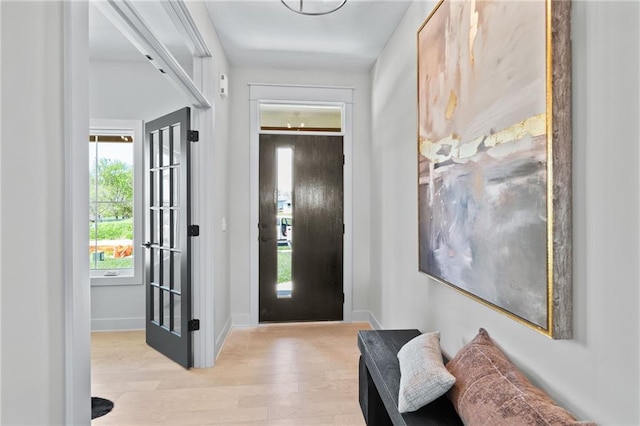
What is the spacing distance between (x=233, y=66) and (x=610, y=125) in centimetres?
349

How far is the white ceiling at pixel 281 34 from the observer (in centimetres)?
268

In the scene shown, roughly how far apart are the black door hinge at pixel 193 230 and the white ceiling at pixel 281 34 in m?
1.45

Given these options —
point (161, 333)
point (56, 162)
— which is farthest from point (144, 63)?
point (56, 162)

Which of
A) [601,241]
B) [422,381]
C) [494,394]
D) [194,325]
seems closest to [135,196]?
[194,325]

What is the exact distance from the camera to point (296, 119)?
3938 millimetres

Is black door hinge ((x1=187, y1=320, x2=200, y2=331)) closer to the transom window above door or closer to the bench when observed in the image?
the bench

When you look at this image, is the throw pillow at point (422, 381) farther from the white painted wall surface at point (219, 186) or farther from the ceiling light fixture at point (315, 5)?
the ceiling light fixture at point (315, 5)

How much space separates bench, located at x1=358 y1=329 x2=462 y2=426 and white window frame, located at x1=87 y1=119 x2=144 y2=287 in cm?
256

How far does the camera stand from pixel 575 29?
1122mm

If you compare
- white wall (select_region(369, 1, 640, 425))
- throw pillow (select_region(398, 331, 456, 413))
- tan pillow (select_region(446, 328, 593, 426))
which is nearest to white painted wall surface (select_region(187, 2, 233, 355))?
throw pillow (select_region(398, 331, 456, 413))

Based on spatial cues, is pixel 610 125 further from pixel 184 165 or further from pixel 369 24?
pixel 184 165

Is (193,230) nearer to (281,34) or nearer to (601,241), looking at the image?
(281,34)

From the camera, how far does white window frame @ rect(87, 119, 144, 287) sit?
3588 mm

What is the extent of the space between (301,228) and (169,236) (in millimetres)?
1358
